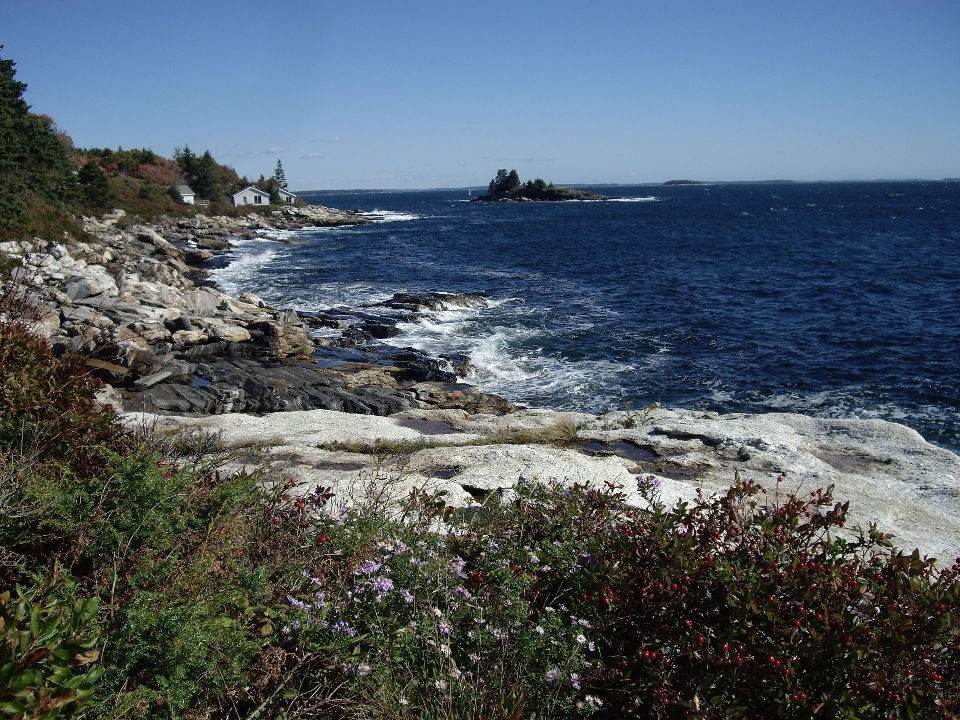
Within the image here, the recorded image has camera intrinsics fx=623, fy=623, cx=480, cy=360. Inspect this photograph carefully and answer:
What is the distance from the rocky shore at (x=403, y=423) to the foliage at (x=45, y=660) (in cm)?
343

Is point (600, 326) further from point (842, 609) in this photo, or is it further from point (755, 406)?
point (842, 609)

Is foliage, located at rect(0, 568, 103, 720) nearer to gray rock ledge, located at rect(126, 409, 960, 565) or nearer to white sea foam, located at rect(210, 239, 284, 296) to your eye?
gray rock ledge, located at rect(126, 409, 960, 565)


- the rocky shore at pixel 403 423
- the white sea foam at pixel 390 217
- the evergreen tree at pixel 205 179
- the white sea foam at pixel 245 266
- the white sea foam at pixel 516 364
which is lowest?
the white sea foam at pixel 516 364

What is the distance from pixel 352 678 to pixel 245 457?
5.94 meters

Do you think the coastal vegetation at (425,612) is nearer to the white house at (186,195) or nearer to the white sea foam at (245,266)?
the white sea foam at (245,266)

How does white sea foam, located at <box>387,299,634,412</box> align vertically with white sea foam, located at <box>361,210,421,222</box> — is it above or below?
below

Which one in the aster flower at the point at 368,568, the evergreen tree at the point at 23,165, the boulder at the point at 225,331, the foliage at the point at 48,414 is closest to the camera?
the aster flower at the point at 368,568

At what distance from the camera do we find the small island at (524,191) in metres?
172

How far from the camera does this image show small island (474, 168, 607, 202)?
172m

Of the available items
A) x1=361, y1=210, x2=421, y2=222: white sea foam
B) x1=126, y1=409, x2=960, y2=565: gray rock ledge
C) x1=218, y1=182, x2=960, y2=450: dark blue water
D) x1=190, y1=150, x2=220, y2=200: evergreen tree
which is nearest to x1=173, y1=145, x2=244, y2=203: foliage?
x1=190, y1=150, x2=220, y2=200: evergreen tree

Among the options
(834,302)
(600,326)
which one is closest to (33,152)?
(600,326)

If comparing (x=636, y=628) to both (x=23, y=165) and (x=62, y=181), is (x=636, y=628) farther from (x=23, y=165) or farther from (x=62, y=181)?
(x=62, y=181)

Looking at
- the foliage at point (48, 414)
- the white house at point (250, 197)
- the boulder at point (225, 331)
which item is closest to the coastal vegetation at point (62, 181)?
the white house at point (250, 197)

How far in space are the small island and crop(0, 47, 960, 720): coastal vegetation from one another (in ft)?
561
